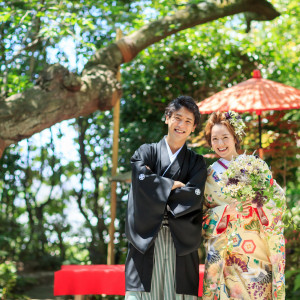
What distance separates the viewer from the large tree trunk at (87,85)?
4.62 metres

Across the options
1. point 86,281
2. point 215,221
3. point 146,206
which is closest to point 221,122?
point 215,221

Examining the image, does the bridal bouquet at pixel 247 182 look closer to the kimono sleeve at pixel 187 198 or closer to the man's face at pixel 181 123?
the kimono sleeve at pixel 187 198

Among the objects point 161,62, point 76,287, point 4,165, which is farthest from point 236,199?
point 4,165

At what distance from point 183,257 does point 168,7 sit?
473cm

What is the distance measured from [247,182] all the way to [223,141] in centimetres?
43

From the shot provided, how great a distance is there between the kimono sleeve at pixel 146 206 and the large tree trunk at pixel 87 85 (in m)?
2.11

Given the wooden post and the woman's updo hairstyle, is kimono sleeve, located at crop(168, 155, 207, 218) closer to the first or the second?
the woman's updo hairstyle

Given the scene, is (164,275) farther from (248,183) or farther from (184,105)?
(184,105)

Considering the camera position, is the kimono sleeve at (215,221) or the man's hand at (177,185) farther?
the kimono sleeve at (215,221)

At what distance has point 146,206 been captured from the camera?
9.36 ft

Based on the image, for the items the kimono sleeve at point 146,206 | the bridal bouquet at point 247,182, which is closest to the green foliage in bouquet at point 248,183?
the bridal bouquet at point 247,182

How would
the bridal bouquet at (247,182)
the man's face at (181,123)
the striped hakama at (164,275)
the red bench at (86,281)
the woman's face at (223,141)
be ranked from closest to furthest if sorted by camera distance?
1. the bridal bouquet at (247,182)
2. the striped hakama at (164,275)
3. the man's face at (181,123)
4. the woman's face at (223,141)
5. the red bench at (86,281)

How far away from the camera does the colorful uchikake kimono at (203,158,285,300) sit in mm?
2918

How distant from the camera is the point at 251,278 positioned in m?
2.95
